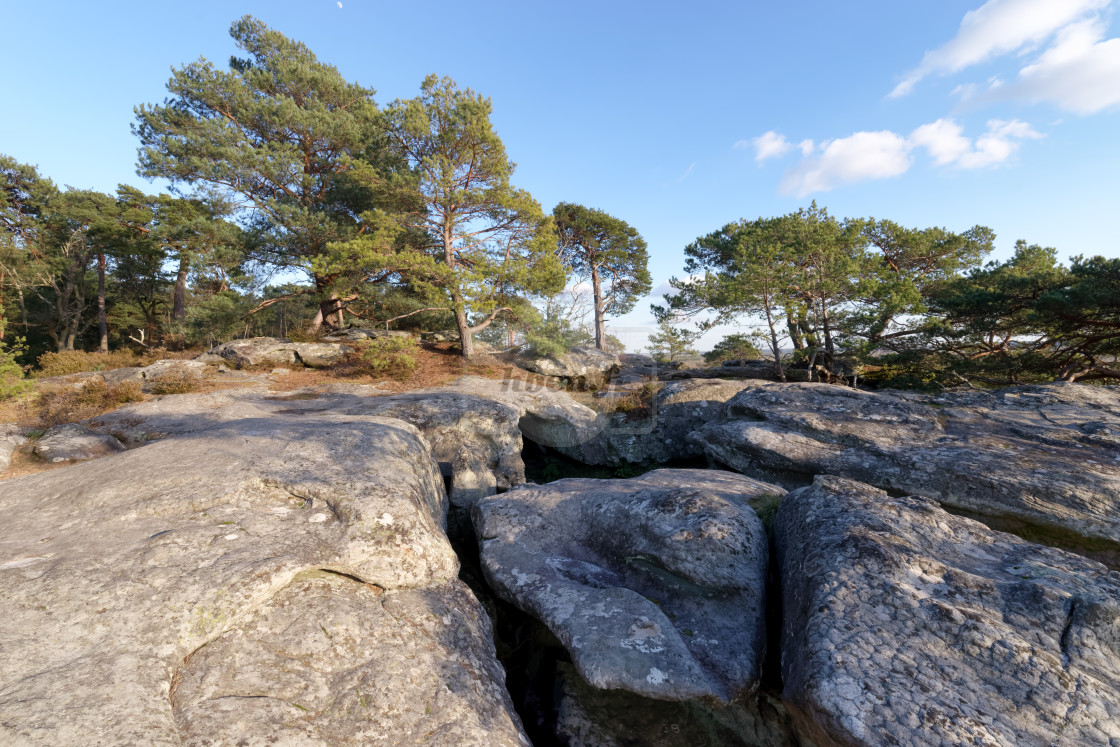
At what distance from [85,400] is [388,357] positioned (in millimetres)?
8637

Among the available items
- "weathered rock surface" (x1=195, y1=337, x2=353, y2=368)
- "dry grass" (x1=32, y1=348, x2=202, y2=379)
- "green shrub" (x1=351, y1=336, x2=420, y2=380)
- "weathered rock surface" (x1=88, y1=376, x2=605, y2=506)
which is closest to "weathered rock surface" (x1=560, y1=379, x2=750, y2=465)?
"weathered rock surface" (x1=88, y1=376, x2=605, y2=506)

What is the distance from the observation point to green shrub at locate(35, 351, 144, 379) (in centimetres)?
1845

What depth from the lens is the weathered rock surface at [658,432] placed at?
1340 centimetres

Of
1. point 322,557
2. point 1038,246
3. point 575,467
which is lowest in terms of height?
point 575,467

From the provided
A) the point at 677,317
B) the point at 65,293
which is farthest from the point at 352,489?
the point at 65,293

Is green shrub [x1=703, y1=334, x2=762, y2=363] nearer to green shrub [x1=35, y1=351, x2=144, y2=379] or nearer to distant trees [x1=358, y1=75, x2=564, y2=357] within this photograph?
distant trees [x1=358, y1=75, x2=564, y2=357]

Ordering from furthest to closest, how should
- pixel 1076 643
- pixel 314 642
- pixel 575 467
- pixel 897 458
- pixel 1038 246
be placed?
pixel 1038 246 → pixel 575 467 → pixel 897 458 → pixel 314 642 → pixel 1076 643

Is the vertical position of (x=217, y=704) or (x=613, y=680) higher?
(x=217, y=704)

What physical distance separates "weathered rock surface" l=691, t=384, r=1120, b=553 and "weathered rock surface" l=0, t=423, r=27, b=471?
1480cm

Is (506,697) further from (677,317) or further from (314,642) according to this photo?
(677,317)

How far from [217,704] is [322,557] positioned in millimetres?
1477

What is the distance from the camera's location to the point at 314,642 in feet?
11.5

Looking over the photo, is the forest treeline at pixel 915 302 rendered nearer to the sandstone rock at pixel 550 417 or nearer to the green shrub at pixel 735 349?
the green shrub at pixel 735 349

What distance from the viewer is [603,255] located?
107 ft
